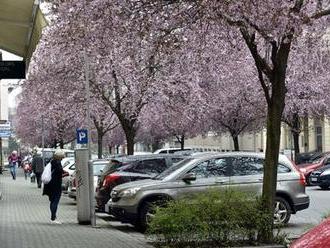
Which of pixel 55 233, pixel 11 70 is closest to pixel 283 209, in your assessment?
pixel 55 233

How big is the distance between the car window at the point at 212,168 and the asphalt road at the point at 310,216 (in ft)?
5.73

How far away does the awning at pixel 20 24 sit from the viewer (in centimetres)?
1023

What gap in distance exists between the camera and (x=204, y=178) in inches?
541

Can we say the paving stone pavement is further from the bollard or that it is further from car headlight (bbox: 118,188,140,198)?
car headlight (bbox: 118,188,140,198)

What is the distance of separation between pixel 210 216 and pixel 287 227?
4459mm

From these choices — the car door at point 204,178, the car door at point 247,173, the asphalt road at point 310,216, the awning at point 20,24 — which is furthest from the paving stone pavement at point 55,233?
the awning at point 20,24

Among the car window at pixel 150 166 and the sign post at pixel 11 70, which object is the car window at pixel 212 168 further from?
the sign post at pixel 11 70

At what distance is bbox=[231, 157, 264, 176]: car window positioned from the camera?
14078mm

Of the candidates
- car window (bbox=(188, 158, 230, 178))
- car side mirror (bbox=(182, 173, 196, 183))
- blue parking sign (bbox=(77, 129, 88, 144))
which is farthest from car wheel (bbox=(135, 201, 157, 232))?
blue parking sign (bbox=(77, 129, 88, 144))

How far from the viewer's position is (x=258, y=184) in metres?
13.8

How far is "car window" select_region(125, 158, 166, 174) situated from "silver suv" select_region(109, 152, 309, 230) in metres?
2.16

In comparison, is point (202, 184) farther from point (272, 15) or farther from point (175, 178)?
point (272, 15)

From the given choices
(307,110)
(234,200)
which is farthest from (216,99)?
(234,200)

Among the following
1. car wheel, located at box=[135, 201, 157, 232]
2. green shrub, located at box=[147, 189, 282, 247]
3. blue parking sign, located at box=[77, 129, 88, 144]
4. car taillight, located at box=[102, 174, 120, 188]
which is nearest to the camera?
green shrub, located at box=[147, 189, 282, 247]
